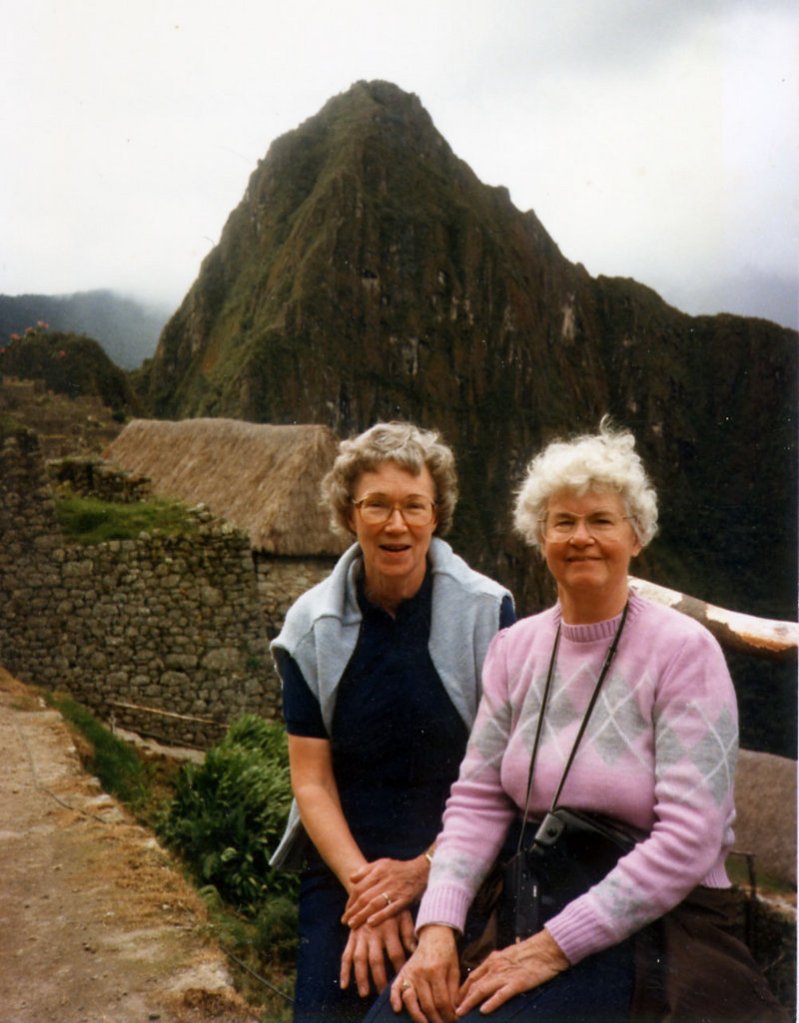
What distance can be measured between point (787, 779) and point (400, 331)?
2180 inches

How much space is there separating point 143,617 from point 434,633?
6.63m

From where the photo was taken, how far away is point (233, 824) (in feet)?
15.8

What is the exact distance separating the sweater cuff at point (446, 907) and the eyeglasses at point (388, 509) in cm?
93

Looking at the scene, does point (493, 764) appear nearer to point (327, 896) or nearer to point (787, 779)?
point (327, 896)

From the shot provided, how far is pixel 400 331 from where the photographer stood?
5703 cm

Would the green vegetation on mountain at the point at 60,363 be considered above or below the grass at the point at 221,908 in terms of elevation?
above

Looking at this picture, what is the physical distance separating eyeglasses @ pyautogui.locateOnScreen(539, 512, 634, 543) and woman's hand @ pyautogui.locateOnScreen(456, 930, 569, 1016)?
33.2 inches

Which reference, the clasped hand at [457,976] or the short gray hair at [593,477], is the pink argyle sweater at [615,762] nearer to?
the clasped hand at [457,976]

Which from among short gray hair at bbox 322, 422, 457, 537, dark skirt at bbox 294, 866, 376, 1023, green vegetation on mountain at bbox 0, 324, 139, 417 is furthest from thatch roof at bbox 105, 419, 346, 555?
dark skirt at bbox 294, 866, 376, 1023

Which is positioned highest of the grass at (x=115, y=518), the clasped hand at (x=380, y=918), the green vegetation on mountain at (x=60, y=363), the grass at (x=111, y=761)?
the green vegetation on mountain at (x=60, y=363)

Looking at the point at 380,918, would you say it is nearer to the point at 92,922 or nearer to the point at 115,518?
the point at 92,922

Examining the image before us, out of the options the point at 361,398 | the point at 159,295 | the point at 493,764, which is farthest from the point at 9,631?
the point at 361,398

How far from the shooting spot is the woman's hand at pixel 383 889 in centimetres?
222

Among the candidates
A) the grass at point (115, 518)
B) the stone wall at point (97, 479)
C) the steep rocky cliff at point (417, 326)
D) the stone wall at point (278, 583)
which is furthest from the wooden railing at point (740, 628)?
the steep rocky cliff at point (417, 326)
